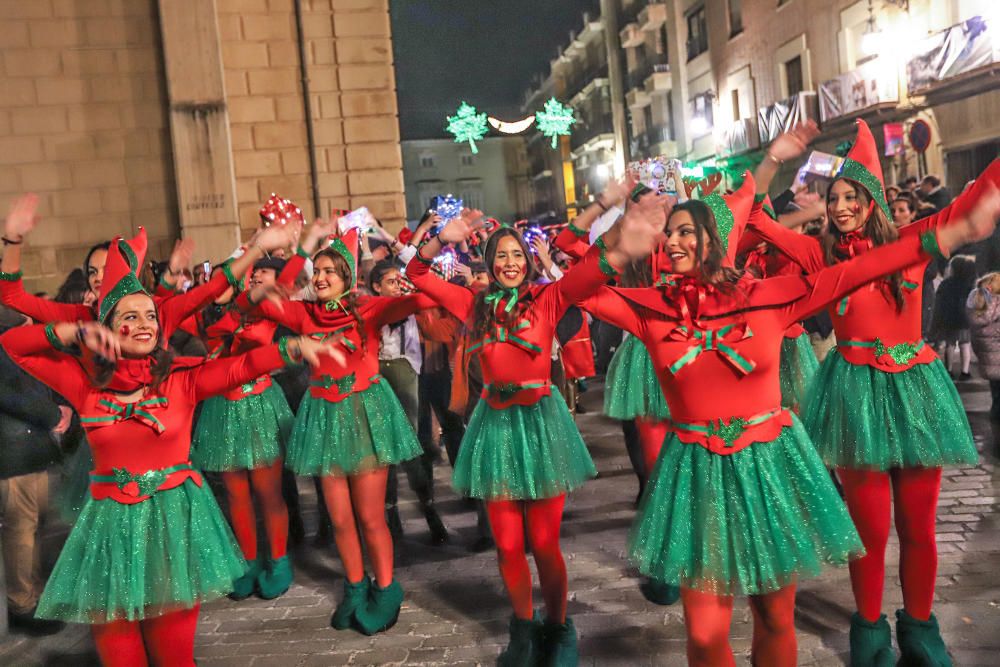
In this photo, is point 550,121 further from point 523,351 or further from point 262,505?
point 523,351

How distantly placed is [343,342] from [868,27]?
880 inches

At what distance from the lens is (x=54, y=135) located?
1189 centimetres

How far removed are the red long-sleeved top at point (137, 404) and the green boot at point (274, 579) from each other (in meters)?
2.22

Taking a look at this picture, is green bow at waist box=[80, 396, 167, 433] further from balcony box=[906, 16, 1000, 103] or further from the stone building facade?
balcony box=[906, 16, 1000, 103]

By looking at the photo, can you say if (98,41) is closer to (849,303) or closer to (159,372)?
(159,372)

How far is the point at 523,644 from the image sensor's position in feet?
14.4

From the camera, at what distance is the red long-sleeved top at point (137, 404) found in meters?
3.63

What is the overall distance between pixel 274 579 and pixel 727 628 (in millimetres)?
3511

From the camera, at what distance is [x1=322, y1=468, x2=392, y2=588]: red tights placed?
5.14 metres

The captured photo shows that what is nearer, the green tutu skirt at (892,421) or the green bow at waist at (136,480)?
the green bow at waist at (136,480)

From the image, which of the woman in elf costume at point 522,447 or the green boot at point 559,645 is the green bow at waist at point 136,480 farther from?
the green boot at point 559,645

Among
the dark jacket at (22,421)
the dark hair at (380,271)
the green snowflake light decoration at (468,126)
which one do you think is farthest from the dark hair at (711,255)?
the green snowflake light decoration at (468,126)

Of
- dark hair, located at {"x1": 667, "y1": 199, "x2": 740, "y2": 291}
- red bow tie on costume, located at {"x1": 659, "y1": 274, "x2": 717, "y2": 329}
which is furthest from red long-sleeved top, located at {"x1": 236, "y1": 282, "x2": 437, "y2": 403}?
dark hair, located at {"x1": 667, "y1": 199, "x2": 740, "y2": 291}

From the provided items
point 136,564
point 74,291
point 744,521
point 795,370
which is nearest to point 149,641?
point 136,564
